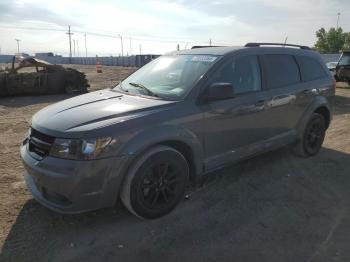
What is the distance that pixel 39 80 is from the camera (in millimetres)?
15664

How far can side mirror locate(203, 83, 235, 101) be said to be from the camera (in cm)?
427

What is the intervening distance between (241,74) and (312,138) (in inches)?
84.8

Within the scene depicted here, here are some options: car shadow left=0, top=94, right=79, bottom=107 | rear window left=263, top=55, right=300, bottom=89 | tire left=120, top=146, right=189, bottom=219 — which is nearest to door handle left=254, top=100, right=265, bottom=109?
rear window left=263, top=55, right=300, bottom=89

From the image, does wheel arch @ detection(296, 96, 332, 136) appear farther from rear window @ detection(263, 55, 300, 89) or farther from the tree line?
the tree line

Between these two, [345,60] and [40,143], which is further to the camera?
[345,60]

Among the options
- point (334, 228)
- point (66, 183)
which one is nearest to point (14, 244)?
point (66, 183)

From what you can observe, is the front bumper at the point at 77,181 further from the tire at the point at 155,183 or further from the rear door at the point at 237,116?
the rear door at the point at 237,116

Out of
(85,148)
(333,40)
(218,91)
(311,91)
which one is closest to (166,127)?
(218,91)

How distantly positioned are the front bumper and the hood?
311 millimetres

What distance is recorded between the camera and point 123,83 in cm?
527

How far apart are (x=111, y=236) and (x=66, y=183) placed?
0.74 meters

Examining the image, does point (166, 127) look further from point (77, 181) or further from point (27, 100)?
point (27, 100)

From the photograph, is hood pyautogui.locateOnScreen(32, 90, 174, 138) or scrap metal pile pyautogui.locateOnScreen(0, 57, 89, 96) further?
scrap metal pile pyautogui.locateOnScreen(0, 57, 89, 96)

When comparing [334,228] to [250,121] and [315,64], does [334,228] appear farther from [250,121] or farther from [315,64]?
[315,64]
